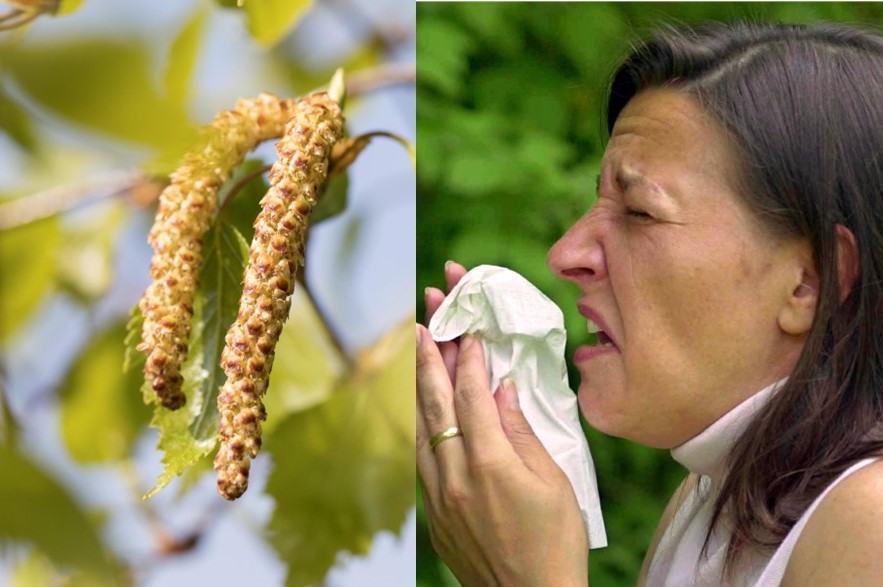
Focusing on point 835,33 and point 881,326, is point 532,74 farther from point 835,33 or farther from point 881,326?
point 881,326

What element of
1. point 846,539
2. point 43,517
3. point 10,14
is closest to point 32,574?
point 43,517

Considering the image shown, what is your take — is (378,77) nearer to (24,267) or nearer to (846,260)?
(24,267)

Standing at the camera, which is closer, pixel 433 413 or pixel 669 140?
pixel 669 140

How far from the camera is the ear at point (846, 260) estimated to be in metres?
1.07

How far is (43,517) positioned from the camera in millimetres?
1081

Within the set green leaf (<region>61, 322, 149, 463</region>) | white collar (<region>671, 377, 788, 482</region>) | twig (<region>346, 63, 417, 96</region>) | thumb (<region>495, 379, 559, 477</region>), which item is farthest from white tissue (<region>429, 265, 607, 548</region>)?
green leaf (<region>61, 322, 149, 463</region>)

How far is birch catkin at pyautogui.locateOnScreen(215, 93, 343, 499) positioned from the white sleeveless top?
0.44 metres

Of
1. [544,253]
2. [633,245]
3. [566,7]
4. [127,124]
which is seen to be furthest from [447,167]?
[127,124]

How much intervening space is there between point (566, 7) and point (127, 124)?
28.1 inches

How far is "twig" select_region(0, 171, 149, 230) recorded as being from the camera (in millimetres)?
1067

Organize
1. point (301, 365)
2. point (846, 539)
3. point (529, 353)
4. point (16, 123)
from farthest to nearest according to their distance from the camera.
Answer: point (529, 353), point (301, 365), point (16, 123), point (846, 539)

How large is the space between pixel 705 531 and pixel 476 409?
27 cm

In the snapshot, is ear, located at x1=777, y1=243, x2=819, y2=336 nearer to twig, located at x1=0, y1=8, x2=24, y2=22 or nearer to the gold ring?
the gold ring

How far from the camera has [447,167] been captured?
1.49m
